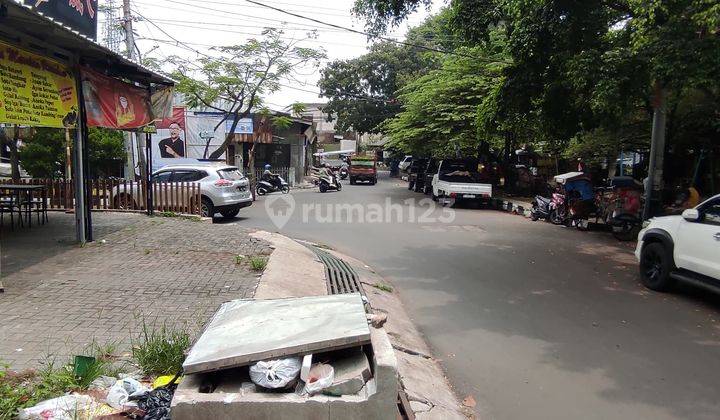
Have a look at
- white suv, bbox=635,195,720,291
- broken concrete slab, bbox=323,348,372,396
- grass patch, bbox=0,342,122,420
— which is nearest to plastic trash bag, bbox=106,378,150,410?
grass patch, bbox=0,342,122,420

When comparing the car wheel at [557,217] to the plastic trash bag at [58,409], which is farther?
the car wheel at [557,217]

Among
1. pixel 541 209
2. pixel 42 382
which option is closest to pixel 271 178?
pixel 541 209

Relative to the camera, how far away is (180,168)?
47.2ft

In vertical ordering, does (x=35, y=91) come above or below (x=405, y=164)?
above

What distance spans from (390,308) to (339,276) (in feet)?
4.38

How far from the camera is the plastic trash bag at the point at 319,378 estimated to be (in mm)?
2756

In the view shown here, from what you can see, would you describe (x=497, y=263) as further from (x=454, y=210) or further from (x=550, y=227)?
(x=454, y=210)

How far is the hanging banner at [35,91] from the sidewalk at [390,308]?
153 inches

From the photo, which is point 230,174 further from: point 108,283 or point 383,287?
point 108,283

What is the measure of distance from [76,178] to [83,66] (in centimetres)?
193

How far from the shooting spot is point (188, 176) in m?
14.3

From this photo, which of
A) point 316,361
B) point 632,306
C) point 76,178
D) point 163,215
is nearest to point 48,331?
point 316,361

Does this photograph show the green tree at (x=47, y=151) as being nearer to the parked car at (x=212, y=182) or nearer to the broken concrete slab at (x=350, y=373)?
the parked car at (x=212, y=182)

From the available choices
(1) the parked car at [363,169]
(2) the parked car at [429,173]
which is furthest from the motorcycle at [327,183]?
(1) the parked car at [363,169]
